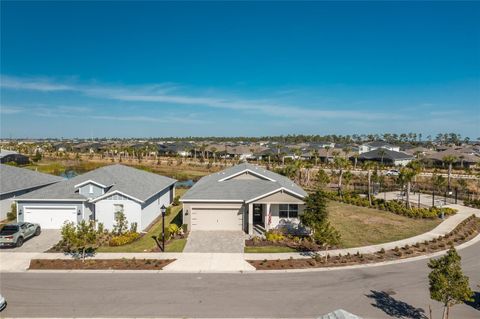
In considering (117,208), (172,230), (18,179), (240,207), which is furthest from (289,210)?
(18,179)

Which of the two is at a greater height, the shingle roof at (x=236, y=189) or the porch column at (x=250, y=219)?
the shingle roof at (x=236, y=189)

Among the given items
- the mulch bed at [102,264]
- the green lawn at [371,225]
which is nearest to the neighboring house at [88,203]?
the mulch bed at [102,264]

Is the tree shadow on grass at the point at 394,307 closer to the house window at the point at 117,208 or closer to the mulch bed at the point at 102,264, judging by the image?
the mulch bed at the point at 102,264

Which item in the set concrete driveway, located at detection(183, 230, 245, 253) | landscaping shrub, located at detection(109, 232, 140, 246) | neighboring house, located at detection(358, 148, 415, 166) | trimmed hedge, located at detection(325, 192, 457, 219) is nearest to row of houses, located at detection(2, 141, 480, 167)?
neighboring house, located at detection(358, 148, 415, 166)

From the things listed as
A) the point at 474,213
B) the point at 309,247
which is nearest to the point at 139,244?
the point at 309,247

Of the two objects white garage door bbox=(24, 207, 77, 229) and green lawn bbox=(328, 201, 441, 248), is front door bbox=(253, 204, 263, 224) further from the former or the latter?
white garage door bbox=(24, 207, 77, 229)

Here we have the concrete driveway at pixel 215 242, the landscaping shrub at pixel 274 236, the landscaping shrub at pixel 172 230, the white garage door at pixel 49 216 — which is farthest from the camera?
the white garage door at pixel 49 216

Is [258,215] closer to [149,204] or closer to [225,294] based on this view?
[149,204]
